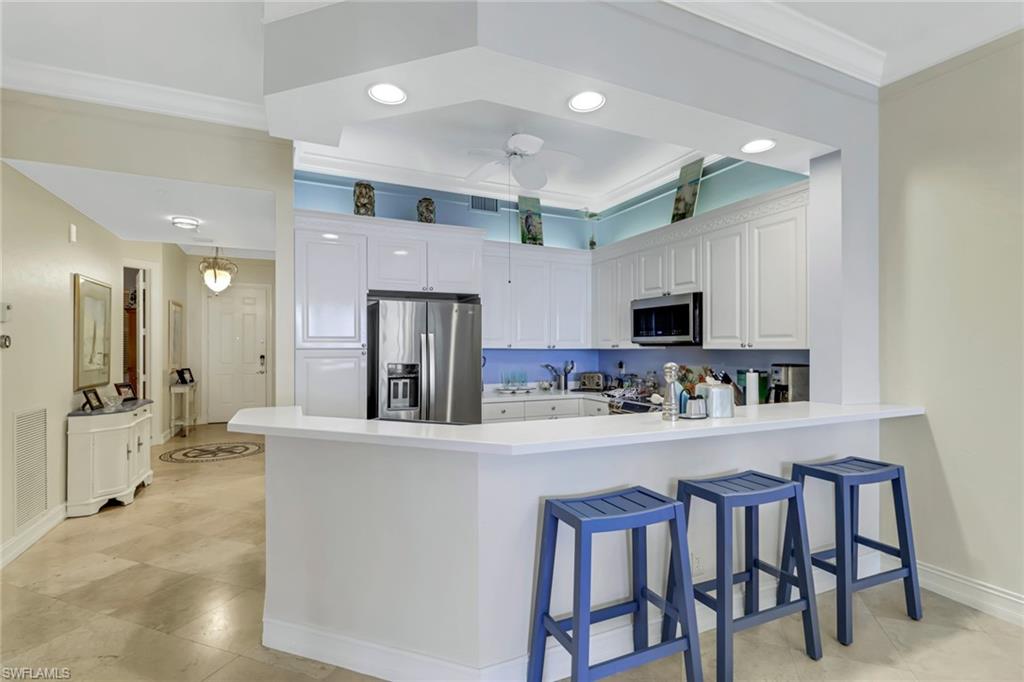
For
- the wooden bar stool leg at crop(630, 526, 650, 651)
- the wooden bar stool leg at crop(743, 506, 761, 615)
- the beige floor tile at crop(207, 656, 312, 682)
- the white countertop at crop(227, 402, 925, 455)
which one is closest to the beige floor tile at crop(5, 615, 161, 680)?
the beige floor tile at crop(207, 656, 312, 682)

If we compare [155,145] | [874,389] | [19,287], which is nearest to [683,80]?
[874,389]

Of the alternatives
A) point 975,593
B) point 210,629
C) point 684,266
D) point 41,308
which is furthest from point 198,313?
point 975,593

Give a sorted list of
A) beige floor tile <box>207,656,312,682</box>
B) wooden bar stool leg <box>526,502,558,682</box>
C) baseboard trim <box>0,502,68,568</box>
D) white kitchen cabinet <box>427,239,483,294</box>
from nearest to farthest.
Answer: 1. wooden bar stool leg <box>526,502,558,682</box>
2. beige floor tile <box>207,656,312,682</box>
3. baseboard trim <box>0,502,68,568</box>
4. white kitchen cabinet <box>427,239,483,294</box>

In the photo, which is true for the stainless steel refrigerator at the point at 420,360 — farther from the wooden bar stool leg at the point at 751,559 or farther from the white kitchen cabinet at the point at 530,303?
the wooden bar stool leg at the point at 751,559

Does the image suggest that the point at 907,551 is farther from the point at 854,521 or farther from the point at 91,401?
the point at 91,401

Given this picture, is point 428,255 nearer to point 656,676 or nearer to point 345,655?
point 345,655

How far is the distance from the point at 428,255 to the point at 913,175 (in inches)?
131

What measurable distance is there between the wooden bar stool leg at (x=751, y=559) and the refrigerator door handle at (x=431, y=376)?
8.34 feet

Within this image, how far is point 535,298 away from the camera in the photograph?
5.01 metres

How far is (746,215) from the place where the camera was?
11.2 ft

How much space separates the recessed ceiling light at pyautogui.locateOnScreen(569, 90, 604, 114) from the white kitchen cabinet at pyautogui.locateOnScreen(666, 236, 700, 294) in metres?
2.02

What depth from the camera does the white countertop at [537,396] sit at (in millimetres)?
4746

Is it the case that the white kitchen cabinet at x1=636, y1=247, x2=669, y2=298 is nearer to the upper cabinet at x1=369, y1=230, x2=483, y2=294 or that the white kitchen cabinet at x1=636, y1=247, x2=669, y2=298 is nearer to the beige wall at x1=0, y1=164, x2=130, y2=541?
the upper cabinet at x1=369, y1=230, x2=483, y2=294

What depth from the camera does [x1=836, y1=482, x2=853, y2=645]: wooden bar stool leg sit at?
2.11m
